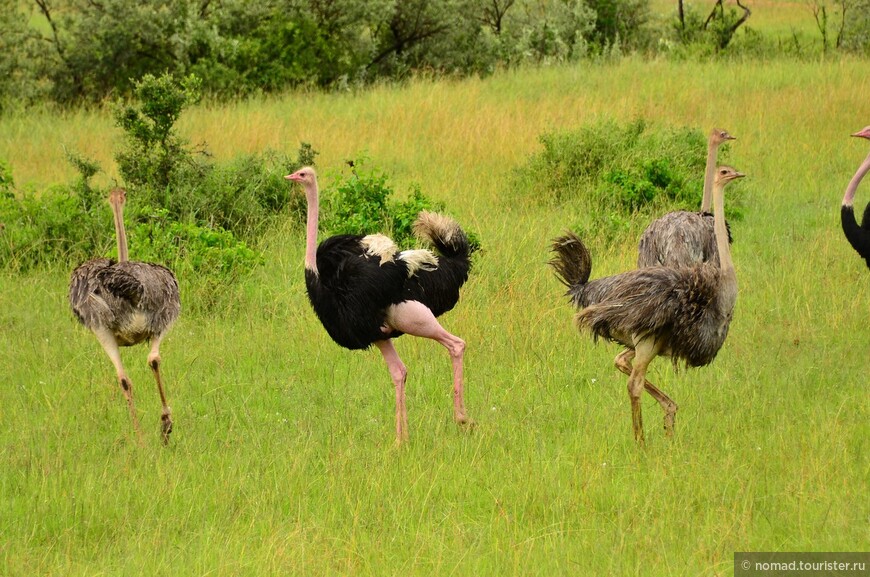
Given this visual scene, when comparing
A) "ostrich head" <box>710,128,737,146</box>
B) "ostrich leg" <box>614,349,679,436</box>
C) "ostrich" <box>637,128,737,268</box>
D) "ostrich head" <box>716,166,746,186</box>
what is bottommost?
"ostrich leg" <box>614,349,679,436</box>

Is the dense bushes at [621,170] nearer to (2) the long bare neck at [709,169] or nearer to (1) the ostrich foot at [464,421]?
(2) the long bare neck at [709,169]

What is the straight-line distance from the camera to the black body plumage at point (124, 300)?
20.2 feet

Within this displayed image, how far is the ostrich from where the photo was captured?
24.4 feet

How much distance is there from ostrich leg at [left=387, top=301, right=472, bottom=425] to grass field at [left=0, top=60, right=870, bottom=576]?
15 centimetres

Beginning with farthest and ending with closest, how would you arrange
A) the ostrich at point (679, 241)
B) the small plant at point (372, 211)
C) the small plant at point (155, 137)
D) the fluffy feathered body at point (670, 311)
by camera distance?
the small plant at point (155, 137) < the small plant at point (372, 211) < the ostrich at point (679, 241) < the fluffy feathered body at point (670, 311)

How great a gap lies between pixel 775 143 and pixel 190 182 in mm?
6182

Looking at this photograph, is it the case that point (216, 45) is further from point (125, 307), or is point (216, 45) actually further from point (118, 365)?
point (118, 365)

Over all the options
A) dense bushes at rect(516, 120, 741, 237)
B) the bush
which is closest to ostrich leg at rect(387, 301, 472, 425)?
the bush

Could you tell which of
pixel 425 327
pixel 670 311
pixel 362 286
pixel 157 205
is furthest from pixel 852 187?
pixel 157 205

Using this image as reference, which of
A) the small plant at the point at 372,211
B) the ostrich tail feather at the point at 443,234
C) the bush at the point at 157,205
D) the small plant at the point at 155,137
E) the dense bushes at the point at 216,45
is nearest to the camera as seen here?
the ostrich tail feather at the point at 443,234

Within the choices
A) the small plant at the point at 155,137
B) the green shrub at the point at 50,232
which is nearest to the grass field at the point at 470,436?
the green shrub at the point at 50,232

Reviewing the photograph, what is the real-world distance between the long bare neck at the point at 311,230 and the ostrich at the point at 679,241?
227 cm

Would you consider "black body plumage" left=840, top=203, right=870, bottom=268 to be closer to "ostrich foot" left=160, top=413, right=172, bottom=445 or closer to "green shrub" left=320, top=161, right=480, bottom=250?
"green shrub" left=320, top=161, right=480, bottom=250

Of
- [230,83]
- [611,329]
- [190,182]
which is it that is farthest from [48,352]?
[230,83]
